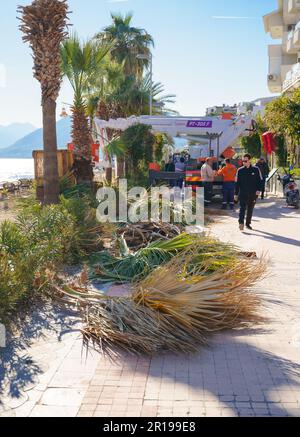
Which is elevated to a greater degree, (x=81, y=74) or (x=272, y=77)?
(x=272, y=77)

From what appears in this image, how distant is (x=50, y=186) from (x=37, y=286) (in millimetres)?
5882

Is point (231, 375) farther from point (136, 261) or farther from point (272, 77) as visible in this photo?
point (272, 77)

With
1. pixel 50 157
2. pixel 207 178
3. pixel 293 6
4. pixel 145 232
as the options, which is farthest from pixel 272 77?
pixel 145 232

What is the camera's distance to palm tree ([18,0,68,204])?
11484 mm

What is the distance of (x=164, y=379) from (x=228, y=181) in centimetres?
1107

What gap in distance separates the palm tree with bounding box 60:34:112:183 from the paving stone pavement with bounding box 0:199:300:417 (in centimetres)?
1008

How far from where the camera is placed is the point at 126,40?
120ft

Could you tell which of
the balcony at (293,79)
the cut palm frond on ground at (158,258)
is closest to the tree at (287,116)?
the balcony at (293,79)

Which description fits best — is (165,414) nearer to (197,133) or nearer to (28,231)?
(28,231)

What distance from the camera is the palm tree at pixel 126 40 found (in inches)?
1431

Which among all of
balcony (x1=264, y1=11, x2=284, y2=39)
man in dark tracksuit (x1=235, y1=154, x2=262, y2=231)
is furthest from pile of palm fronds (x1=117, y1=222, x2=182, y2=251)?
balcony (x1=264, y1=11, x2=284, y2=39)

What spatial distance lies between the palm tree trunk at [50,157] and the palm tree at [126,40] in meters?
25.9

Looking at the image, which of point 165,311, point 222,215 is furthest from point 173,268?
point 222,215
